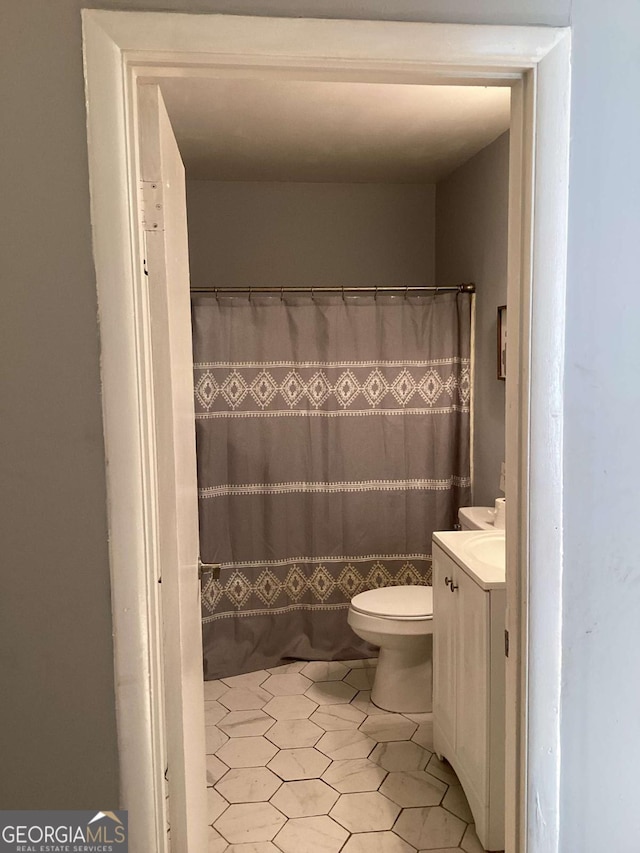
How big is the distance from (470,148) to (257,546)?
6.81ft

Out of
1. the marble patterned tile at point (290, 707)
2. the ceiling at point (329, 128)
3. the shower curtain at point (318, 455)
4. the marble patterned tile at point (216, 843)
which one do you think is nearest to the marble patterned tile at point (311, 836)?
the marble patterned tile at point (216, 843)

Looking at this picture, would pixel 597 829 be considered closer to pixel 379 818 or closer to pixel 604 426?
pixel 604 426

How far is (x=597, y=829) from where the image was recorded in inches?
53.0

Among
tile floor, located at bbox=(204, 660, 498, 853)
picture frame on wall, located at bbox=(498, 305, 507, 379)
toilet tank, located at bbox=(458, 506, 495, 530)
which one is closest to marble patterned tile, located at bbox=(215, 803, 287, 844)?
tile floor, located at bbox=(204, 660, 498, 853)

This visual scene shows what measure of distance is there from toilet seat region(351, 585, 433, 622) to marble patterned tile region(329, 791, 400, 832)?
2.17 ft

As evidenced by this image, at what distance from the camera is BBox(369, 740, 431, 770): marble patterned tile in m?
2.52

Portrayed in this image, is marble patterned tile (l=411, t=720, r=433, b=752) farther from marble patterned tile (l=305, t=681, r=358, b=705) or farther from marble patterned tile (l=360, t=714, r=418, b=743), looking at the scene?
marble patterned tile (l=305, t=681, r=358, b=705)

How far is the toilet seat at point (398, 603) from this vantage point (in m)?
2.79

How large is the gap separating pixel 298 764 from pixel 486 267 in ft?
7.14

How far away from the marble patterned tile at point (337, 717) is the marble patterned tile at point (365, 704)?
2 centimetres

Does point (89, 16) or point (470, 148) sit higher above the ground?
point (470, 148)

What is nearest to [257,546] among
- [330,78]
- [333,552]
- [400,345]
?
[333,552]

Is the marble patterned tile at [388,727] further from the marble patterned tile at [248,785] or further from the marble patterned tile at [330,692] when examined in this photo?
the marble patterned tile at [248,785]

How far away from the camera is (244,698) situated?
307cm
